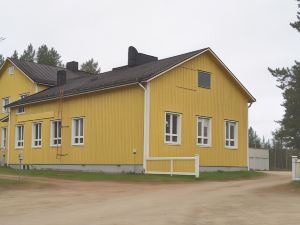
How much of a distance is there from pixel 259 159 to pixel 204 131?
1411 cm

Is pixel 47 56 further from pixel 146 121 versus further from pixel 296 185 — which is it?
pixel 296 185

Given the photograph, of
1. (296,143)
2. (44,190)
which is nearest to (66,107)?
(44,190)

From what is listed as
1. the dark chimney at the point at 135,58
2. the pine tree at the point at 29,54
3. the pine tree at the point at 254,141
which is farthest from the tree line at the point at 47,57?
the dark chimney at the point at 135,58

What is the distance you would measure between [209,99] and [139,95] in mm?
4822

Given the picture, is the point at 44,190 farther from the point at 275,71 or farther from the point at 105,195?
the point at 275,71

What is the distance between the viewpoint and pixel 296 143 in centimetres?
4619

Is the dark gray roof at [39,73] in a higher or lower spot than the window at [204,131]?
higher

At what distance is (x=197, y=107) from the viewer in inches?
1099

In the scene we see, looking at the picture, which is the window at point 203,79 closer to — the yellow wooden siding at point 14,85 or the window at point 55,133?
the window at point 55,133

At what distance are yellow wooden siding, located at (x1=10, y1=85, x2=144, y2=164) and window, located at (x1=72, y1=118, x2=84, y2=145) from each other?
0.90ft

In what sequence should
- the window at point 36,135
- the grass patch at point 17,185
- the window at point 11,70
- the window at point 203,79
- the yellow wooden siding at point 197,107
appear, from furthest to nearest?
the window at point 11,70, the window at point 36,135, the window at point 203,79, the yellow wooden siding at point 197,107, the grass patch at point 17,185

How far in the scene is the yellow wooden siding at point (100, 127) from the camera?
25.9 metres

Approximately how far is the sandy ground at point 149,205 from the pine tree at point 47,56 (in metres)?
68.9

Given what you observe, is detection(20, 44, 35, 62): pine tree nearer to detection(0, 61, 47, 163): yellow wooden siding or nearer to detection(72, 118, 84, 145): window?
detection(0, 61, 47, 163): yellow wooden siding
